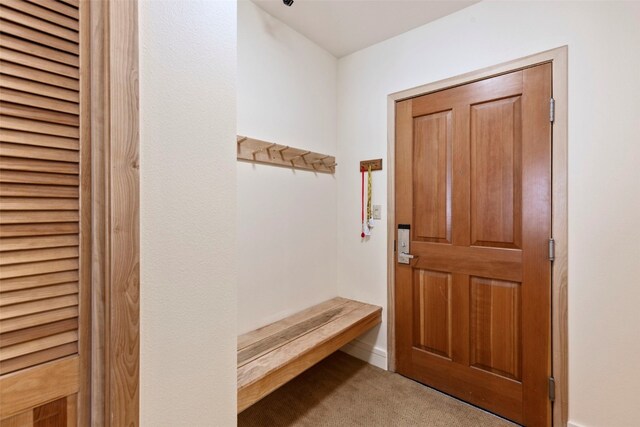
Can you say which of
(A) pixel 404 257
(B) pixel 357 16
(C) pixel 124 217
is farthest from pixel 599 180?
(C) pixel 124 217

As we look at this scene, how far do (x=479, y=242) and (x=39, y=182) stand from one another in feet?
6.87

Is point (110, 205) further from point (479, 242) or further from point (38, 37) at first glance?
point (479, 242)

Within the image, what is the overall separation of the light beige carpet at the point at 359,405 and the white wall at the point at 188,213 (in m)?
0.89

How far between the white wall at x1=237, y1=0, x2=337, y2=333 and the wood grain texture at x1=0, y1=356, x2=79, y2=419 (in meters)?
1.11

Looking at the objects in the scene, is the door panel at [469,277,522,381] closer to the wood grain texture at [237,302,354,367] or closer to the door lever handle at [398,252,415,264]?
the door lever handle at [398,252,415,264]

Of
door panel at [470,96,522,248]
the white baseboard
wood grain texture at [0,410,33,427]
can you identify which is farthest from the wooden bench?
door panel at [470,96,522,248]

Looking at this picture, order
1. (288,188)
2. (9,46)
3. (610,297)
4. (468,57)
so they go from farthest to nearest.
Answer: (288,188) < (468,57) < (610,297) < (9,46)

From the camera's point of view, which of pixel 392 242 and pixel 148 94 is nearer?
pixel 148 94

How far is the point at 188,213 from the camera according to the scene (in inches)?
37.8

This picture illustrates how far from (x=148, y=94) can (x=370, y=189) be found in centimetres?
181

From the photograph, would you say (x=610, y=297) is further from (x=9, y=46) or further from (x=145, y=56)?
(x=9, y=46)

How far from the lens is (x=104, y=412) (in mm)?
796

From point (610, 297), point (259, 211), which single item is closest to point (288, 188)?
point (259, 211)

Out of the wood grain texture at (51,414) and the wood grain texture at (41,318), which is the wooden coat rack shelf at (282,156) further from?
the wood grain texture at (51,414)
